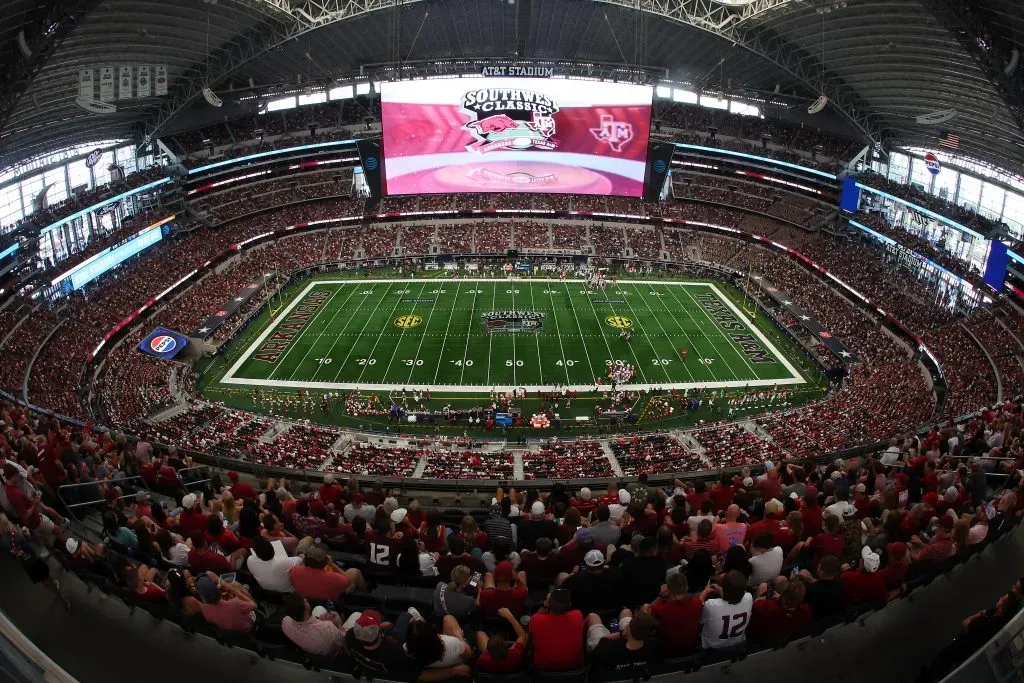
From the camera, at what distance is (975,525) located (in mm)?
8000

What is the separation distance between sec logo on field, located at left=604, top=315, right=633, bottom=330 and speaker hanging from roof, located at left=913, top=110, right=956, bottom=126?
20526 millimetres

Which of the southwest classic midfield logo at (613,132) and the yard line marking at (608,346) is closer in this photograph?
the yard line marking at (608,346)

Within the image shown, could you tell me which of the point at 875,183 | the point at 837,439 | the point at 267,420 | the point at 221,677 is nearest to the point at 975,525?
the point at 221,677

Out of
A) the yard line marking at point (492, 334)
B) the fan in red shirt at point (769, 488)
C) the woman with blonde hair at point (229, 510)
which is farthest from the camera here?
the yard line marking at point (492, 334)

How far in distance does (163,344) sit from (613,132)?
96.0 feet

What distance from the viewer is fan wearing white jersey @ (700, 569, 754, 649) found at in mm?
6164

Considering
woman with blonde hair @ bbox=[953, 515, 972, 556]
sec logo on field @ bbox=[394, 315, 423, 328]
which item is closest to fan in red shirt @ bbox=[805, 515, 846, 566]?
woman with blonde hair @ bbox=[953, 515, 972, 556]

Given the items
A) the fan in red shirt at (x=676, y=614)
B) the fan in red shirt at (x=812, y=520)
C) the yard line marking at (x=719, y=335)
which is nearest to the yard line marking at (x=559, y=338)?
the yard line marking at (x=719, y=335)

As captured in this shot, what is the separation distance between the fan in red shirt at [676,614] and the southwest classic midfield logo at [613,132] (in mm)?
42809

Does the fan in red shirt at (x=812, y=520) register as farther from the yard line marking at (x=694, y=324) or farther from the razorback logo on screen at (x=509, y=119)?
the razorback logo on screen at (x=509, y=119)

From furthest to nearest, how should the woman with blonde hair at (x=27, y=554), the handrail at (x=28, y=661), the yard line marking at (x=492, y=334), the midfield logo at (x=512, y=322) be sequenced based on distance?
1. the midfield logo at (x=512, y=322)
2. the yard line marking at (x=492, y=334)
3. the woman with blonde hair at (x=27, y=554)
4. the handrail at (x=28, y=661)

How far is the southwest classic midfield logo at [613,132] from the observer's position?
4572 centimetres

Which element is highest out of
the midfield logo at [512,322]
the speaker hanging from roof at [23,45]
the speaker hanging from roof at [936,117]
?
the speaker hanging from roof at [936,117]

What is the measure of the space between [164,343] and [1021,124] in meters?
40.7
